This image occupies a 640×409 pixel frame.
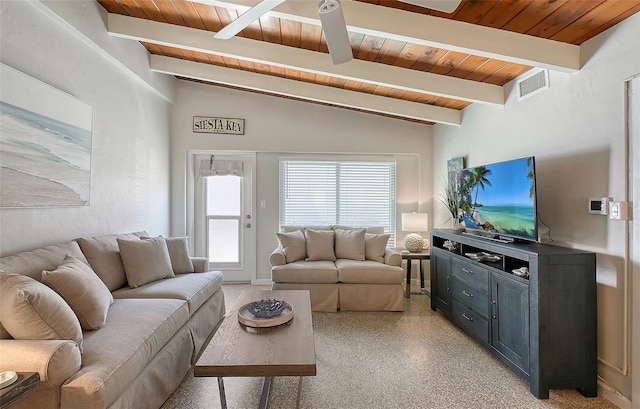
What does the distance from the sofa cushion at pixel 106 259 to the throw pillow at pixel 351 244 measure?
7.85ft

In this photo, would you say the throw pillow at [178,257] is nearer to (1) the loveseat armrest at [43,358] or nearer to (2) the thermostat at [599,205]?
(1) the loveseat armrest at [43,358]

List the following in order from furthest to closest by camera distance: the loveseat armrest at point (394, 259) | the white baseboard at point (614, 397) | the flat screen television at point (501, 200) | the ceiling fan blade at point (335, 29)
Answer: the loveseat armrest at point (394, 259), the flat screen television at point (501, 200), the white baseboard at point (614, 397), the ceiling fan blade at point (335, 29)

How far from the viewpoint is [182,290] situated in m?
2.49

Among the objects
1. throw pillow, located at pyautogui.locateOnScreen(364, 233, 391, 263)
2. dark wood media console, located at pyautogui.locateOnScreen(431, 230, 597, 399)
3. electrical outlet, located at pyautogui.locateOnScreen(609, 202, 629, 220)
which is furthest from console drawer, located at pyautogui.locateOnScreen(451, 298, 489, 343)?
electrical outlet, located at pyautogui.locateOnScreen(609, 202, 629, 220)

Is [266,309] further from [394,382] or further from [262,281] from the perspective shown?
[262,281]

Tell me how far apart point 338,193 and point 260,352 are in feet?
10.7

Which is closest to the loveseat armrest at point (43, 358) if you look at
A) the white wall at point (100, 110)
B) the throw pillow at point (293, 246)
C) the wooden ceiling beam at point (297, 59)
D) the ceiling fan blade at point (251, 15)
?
the white wall at point (100, 110)

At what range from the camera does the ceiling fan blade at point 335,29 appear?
1625mm

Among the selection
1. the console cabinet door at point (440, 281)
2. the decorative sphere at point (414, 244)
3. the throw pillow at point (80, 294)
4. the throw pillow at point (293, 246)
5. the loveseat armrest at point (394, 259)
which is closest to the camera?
the throw pillow at point (80, 294)

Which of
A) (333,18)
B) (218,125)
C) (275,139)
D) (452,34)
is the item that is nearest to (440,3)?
(333,18)

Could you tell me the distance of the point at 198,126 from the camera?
442 cm

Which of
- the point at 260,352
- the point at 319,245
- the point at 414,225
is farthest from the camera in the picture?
the point at 414,225

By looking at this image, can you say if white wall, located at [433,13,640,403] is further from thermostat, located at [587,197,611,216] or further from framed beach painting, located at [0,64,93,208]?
framed beach painting, located at [0,64,93,208]

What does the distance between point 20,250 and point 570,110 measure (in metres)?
4.04
